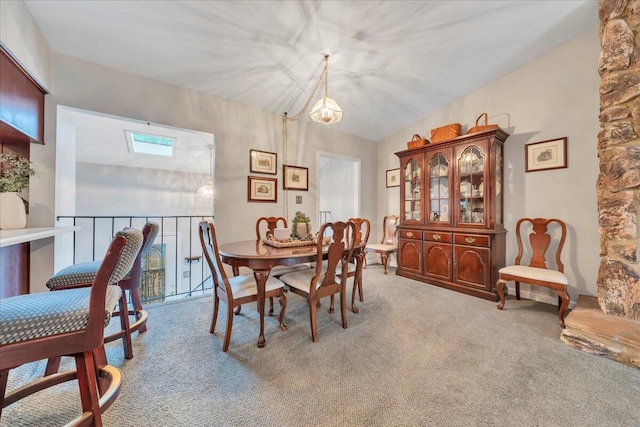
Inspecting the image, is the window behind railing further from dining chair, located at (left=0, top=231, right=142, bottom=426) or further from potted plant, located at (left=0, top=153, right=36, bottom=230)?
dining chair, located at (left=0, top=231, right=142, bottom=426)

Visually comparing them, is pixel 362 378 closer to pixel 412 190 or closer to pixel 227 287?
pixel 227 287

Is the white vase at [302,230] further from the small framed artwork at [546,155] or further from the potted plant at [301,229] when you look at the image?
the small framed artwork at [546,155]

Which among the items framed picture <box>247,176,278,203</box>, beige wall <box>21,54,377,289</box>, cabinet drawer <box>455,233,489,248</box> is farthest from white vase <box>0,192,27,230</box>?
cabinet drawer <box>455,233,489,248</box>

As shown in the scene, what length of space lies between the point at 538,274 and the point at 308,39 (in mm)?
3289

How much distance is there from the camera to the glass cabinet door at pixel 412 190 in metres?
3.64

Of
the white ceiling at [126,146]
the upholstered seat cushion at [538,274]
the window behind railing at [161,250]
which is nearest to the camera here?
the upholstered seat cushion at [538,274]

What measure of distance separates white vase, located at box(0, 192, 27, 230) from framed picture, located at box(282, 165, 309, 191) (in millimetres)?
2698

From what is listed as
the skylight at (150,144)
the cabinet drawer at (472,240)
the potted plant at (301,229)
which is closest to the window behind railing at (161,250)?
the skylight at (150,144)

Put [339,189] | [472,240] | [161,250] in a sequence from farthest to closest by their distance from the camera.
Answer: [161,250]
[339,189]
[472,240]

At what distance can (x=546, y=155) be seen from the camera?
277 centimetres

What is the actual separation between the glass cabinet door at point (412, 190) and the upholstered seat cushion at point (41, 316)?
3.63 metres

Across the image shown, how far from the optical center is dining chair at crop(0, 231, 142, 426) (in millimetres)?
846

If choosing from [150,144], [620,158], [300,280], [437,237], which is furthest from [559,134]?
[150,144]

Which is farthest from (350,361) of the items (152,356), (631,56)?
(631,56)
